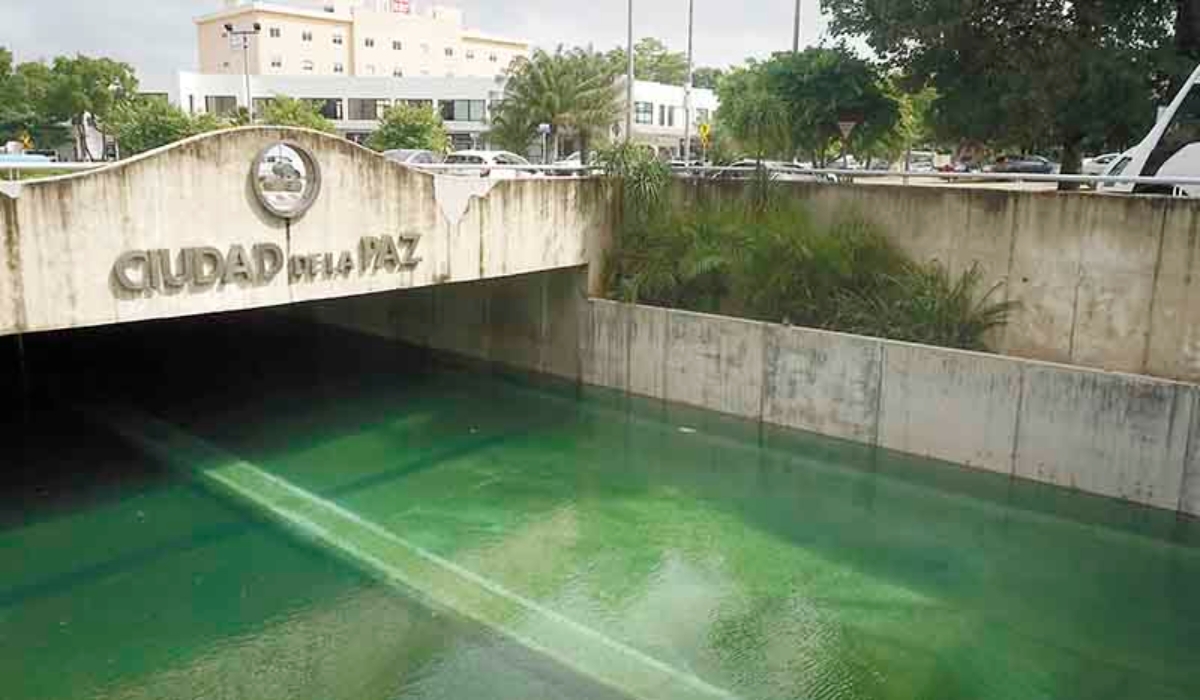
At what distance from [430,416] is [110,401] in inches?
240

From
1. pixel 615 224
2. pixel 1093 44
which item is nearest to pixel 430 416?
pixel 615 224

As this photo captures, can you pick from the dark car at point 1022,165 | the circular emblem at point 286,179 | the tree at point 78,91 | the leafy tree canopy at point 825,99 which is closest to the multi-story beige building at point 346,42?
the tree at point 78,91

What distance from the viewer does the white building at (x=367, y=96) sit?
220 feet

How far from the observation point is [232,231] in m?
12.5

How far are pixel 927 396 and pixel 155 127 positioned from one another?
40823 mm

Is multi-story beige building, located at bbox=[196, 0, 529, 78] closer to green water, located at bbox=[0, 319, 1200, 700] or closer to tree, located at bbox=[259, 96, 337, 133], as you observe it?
tree, located at bbox=[259, 96, 337, 133]

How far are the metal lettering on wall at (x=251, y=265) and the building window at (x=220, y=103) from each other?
60.6 metres

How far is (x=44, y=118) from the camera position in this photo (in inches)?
2223

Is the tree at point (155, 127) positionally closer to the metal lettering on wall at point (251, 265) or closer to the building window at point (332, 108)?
the building window at point (332, 108)

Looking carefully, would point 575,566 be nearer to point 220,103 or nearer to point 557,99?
point 557,99

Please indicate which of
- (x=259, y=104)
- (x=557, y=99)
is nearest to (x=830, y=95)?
(x=557, y=99)

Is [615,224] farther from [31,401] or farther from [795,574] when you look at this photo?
[31,401]

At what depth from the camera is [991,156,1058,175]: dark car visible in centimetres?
4184

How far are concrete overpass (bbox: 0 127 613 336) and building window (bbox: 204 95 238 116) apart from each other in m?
59.6
